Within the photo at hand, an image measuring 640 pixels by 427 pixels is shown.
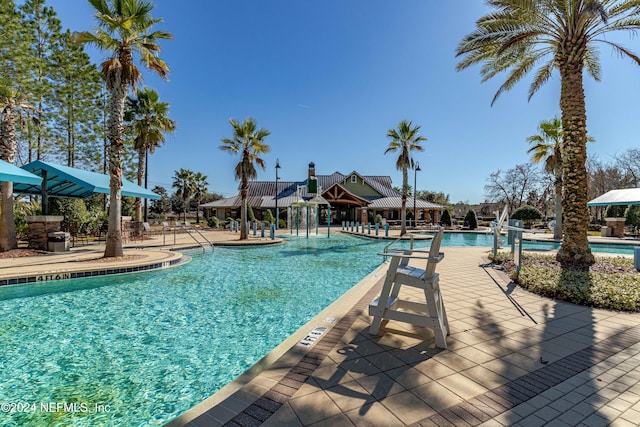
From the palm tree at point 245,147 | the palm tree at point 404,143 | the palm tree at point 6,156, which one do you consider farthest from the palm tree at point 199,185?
the palm tree at point 6,156

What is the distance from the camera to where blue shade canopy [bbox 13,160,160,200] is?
11266mm

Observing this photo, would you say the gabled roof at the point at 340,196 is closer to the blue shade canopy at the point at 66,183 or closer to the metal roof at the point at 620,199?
the metal roof at the point at 620,199

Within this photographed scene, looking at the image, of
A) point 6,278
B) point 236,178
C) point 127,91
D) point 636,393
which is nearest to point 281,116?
point 236,178

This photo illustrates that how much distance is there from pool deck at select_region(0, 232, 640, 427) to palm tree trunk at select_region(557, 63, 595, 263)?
4580 mm

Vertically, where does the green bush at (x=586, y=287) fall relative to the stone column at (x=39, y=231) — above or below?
below

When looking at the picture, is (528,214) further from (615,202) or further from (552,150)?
(552,150)

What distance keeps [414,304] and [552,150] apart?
2138cm

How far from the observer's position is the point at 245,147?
17.4 m

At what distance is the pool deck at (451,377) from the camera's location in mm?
2211

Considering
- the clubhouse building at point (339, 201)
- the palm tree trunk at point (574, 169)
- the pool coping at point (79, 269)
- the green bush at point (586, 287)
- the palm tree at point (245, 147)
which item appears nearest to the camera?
the green bush at point (586, 287)

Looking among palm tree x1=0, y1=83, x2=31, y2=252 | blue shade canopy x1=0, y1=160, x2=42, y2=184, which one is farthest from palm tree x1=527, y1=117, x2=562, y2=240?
palm tree x1=0, y1=83, x2=31, y2=252

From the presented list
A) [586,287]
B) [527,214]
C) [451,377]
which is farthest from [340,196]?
[451,377]

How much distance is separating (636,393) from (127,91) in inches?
515

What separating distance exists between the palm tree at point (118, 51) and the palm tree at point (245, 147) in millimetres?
6675
